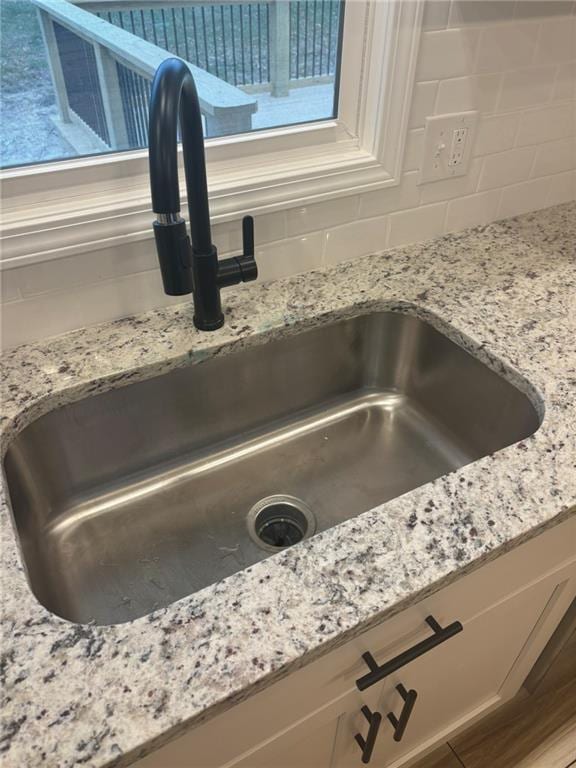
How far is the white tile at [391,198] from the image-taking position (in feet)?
3.55

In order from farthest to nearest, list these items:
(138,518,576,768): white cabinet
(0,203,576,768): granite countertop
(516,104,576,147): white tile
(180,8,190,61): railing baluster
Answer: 1. (516,104,576,147): white tile
2. (180,8,190,61): railing baluster
3. (138,518,576,768): white cabinet
4. (0,203,576,768): granite countertop

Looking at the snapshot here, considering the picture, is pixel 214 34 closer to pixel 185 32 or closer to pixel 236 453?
pixel 185 32

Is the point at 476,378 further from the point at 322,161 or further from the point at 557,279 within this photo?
the point at 322,161

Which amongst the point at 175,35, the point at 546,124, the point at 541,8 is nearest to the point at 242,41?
the point at 175,35

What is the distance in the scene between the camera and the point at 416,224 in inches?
46.1

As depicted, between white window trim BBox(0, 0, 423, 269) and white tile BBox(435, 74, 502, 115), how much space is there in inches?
3.3

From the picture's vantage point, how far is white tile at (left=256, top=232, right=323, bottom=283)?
3.43ft

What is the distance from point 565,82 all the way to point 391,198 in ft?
1.41

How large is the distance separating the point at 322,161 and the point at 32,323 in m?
0.55

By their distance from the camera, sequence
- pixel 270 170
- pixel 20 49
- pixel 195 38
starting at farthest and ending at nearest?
pixel 270 170 → pixel 195 38 → pixel 20 49

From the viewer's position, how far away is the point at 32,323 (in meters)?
0.90

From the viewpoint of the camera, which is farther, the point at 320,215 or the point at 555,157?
the point at 555,157

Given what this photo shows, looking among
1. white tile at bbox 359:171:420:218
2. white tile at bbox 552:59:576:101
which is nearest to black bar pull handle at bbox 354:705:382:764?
white tile at bbox 359:171:420:218

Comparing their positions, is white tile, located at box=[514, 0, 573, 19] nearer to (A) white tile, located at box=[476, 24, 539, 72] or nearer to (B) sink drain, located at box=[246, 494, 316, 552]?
(A) white tile, located at box=[476, 24, 539, 72]
